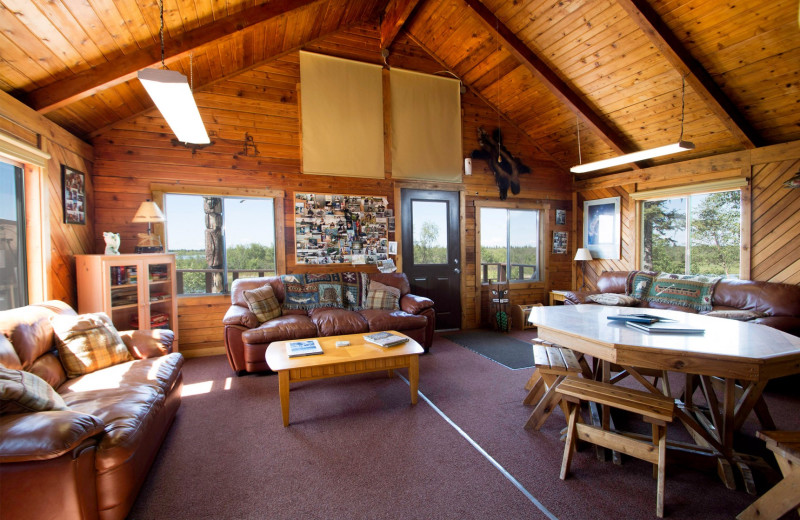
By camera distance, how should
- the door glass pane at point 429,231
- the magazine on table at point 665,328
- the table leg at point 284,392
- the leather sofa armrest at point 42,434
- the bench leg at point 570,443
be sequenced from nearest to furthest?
1. the leather sofa armrest at point 42,434
2. the bench leg at point 570,443
3. the magazine on table at point 665,328
4. the table leg at point 284,392
5. the door glass pane at point 429,231

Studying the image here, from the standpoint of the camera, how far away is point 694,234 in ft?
15.7

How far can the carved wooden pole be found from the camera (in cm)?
441

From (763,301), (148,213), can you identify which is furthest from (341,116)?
(763,301)

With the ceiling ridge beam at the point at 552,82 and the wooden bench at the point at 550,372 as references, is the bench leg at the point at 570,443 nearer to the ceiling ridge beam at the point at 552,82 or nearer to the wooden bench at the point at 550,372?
the wooden bench at the point at 550,372

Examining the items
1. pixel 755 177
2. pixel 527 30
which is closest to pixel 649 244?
pixel 755 177

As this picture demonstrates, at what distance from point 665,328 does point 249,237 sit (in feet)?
14.1

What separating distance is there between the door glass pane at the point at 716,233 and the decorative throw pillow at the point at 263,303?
5305mm

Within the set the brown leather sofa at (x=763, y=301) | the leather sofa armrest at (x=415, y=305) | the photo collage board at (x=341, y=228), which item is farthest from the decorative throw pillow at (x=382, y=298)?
the brown leather sofa at (x=763, y=301)

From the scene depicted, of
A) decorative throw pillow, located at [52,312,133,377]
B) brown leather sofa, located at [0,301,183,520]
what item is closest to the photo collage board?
decorative throw pillow, located at [52,312,133,377]

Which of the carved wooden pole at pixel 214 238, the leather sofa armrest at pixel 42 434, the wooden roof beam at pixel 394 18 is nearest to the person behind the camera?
the leather sofa armrest at pixel 42 434

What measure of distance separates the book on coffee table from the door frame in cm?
233

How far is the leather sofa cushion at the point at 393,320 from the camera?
4.02m

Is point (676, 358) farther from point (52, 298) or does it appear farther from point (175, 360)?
point (52, 298)

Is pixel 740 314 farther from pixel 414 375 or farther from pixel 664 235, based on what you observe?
pixel 414 375
